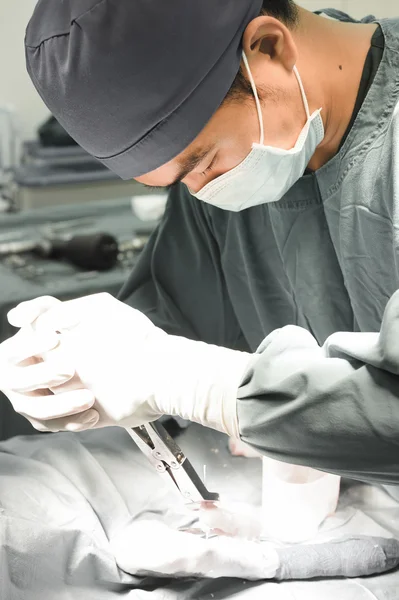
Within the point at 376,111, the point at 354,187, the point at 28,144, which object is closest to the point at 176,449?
the point at 354,187

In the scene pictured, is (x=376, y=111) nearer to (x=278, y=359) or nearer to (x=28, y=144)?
(x=278, y=359)

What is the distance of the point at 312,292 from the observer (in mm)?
1543

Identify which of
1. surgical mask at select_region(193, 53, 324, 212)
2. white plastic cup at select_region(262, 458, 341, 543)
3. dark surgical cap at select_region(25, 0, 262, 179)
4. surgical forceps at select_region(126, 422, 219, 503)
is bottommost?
white plastic cup at select_region(262, 458, 341, 543)

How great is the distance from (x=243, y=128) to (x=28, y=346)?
0.54 meters

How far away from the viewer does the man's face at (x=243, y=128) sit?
1.26 metres

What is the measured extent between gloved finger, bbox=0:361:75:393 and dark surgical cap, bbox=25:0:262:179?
1.25ft

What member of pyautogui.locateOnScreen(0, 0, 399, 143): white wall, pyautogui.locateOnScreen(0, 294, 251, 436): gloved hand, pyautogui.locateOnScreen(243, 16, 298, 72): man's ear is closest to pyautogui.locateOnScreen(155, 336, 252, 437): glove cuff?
pyautogui.locateOnScreen(0, 294, 251, 436): gloved hand

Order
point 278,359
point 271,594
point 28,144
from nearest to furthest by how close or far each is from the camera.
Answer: point 278,359 → point 271,594 → point 28,144

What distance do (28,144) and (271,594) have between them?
291 cm

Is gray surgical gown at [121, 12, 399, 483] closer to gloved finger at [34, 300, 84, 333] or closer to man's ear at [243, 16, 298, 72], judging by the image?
man's ear at [243, 16, 298, 72]

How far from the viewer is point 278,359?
3.58ft

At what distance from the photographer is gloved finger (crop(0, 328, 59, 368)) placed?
1265 mm

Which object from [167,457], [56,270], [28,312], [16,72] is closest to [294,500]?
[167,457]

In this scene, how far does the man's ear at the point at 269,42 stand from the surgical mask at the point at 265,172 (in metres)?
0.04
